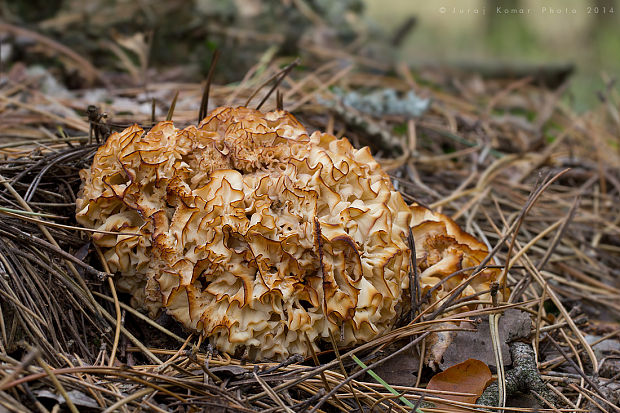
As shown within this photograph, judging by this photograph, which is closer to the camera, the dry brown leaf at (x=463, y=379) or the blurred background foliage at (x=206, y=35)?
the dry brown leaf at (x=463, y=379)

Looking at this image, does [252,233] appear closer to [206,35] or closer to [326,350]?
[326,350]

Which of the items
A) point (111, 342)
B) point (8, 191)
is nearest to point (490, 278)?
point (111, 342)

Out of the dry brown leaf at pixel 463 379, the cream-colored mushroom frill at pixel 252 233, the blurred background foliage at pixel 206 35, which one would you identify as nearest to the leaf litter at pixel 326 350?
the dry brown leaf at pixel 463 379

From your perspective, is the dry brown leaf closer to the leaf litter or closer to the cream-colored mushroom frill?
the leaf litter

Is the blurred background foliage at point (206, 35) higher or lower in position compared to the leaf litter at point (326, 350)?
higher

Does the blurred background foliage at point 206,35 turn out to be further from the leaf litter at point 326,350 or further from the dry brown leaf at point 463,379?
the dry brown leaf at point 463,379

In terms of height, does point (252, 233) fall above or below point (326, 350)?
above

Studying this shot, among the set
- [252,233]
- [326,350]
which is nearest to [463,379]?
[326,350]
